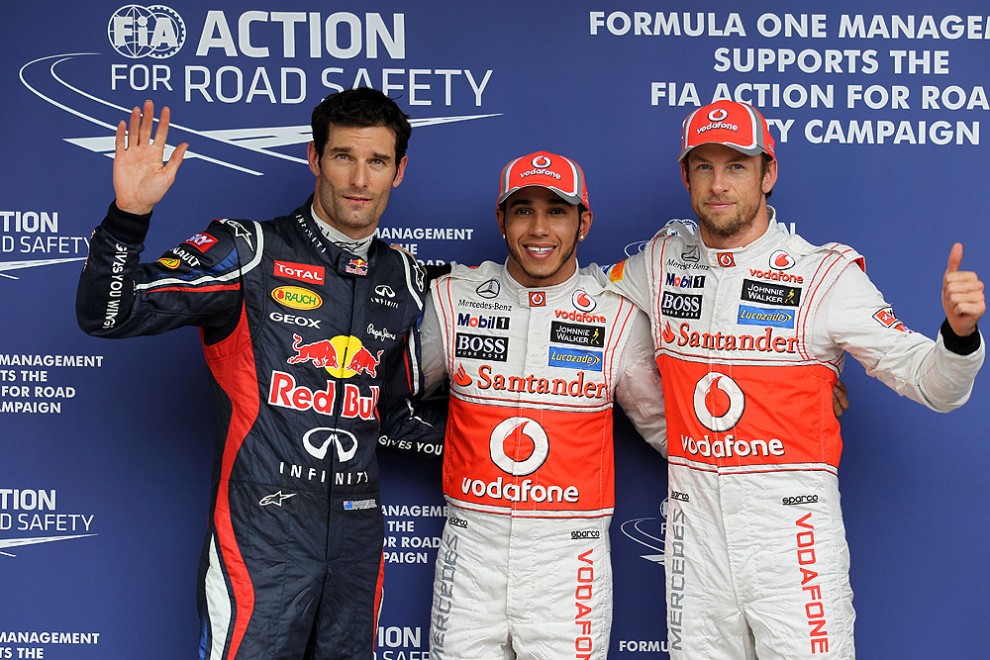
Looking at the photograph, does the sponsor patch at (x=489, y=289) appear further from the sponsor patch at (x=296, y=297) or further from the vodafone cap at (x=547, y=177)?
the sponsor patch at (x=296, y=297)

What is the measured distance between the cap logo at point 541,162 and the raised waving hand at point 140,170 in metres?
1.03

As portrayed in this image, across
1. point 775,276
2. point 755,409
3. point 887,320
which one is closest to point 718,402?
point 755,409

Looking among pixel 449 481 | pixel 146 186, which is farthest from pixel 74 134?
pixel 449 481

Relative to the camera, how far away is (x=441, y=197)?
3227mm

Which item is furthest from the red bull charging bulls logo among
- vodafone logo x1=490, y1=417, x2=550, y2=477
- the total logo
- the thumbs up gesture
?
the thumbs up gesture

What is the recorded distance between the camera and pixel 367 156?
259 centimetres

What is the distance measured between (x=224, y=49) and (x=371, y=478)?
5.21 feet

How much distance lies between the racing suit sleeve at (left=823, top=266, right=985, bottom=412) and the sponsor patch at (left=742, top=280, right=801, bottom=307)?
89mm

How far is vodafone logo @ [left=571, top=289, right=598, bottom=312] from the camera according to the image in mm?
2816

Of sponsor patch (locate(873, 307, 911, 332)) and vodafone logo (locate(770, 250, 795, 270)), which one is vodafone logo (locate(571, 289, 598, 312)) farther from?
sponsor patch (locate(873, 307, 911, 332))

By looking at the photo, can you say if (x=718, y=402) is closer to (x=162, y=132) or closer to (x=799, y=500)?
(x=799, y=500)

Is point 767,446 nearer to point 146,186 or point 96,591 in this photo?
point 146,186

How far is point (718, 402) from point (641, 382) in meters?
0.31

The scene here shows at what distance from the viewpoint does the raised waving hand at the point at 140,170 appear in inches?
84.8
